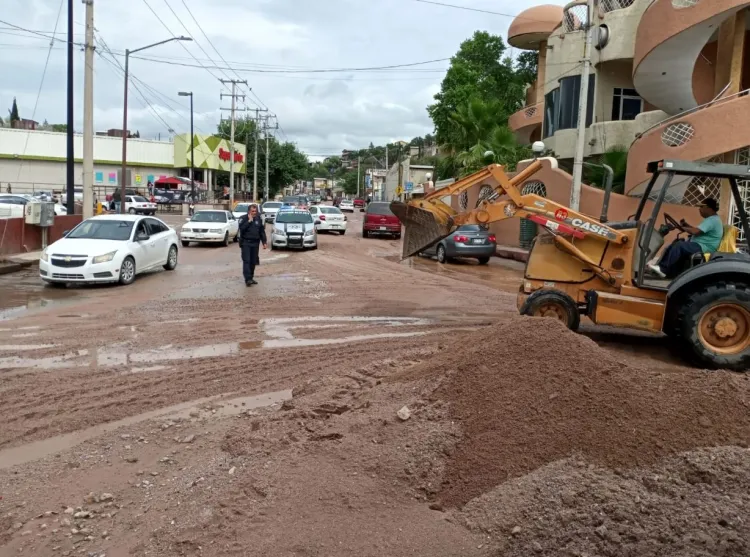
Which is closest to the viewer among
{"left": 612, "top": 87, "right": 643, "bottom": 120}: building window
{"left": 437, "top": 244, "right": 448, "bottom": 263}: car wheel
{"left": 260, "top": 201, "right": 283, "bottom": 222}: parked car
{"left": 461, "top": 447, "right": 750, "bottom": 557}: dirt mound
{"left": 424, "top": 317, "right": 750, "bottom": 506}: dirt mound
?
{"left": 461, "top": 447, "right": 750, "bottom": 557}: dirt mound

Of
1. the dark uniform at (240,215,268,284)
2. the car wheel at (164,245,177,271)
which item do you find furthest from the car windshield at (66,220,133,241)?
the dark uniform at (240,215,268,284)

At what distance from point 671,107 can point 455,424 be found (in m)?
20.3

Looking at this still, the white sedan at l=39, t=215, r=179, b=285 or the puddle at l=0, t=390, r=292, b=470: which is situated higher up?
the white sedan at l=39, t=215, r=179, b=285

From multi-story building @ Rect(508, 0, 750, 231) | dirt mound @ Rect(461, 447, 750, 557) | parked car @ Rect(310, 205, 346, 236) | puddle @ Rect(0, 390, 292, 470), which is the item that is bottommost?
puddle @ Rect(0, 390, 292, 470)

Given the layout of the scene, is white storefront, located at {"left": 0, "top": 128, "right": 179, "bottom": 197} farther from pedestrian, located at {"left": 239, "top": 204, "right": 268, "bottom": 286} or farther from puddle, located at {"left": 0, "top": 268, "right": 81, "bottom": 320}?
pedestrian, located at {"left": 239, "top": 204, "right": 268, "bottom": 286}

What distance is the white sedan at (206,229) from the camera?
2561 cm

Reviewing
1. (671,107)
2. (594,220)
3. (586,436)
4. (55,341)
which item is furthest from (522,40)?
(586,436)

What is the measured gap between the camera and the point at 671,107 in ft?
72.1

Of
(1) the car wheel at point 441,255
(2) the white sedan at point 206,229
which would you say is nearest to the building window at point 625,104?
(1) the car wheel at point 441,255

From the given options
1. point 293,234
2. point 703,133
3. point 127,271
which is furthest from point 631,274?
point 293,234

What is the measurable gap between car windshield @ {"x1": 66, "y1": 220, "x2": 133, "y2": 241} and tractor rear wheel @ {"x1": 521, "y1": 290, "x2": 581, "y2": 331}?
10372mm

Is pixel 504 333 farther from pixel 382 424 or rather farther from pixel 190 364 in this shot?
pixel 190 364

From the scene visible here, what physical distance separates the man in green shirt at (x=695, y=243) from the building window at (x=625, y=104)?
2104 cm

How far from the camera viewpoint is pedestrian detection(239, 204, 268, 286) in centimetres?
1472
